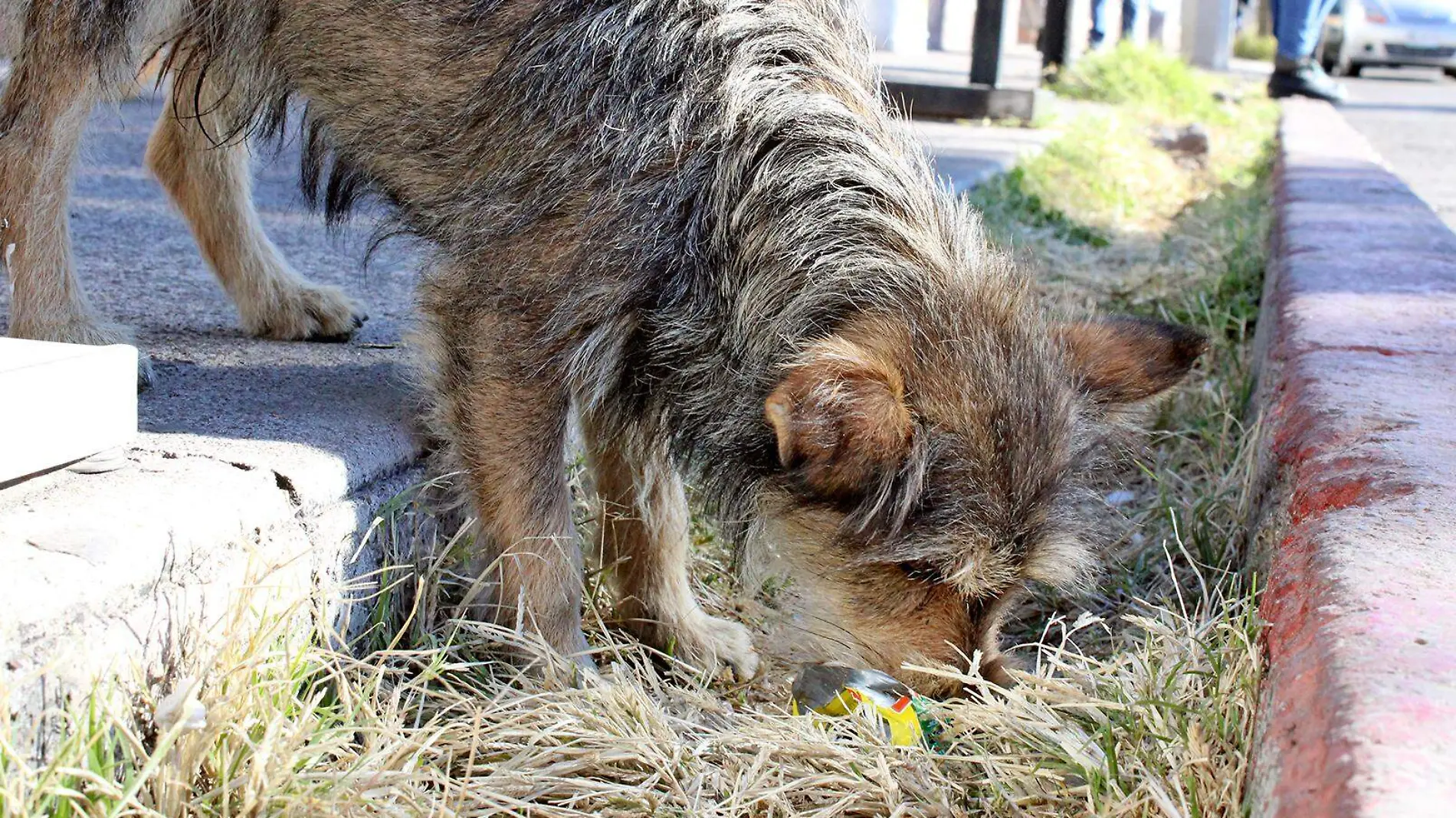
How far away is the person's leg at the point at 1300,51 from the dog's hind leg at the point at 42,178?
12.6m

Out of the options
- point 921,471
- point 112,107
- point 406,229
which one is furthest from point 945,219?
point 112,107

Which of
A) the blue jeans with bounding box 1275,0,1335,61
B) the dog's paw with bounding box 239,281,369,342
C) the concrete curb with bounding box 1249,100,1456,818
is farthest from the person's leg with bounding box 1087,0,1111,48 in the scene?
the dog's paw with bounding box 239,281,369,342

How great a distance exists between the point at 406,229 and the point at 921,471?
156cm

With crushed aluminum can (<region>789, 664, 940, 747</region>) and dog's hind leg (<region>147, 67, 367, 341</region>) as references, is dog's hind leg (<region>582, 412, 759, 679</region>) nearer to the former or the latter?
crushed aluminum can (<region>789, 664, 940, 747</region>)

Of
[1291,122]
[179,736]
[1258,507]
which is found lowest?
[179,736]

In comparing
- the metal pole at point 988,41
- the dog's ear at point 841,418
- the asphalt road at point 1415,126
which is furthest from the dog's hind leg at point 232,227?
the metal pole at point 988,41

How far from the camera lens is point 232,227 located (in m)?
4.25

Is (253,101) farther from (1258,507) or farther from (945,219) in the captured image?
(1258,507)

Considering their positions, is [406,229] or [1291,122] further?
[1291,122]

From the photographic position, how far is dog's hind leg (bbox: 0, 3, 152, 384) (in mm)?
3547

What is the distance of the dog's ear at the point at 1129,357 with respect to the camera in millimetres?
3021

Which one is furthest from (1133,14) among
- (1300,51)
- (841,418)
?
(841,418)

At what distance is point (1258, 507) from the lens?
11.0ft

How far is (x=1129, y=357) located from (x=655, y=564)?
135cm
